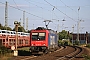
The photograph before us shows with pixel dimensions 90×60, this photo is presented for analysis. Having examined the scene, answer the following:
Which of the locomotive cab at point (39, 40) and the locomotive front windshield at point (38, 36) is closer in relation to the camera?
the locomotive cab at point (39, 40)

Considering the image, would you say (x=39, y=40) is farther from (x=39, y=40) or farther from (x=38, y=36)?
(x=38, y=36)

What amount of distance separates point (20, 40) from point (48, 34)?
1324 centimetres

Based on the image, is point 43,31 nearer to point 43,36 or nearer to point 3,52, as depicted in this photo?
point 43,36

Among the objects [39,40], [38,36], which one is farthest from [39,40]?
[38,36]

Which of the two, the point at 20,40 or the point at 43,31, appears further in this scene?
the point at 20,40

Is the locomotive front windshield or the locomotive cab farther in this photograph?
the locomotive front windshield

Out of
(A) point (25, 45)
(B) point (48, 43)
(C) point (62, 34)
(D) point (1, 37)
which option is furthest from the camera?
(C) point (62, 34)

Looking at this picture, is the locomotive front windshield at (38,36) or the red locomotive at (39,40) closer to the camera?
the red locomotive at (39,40)

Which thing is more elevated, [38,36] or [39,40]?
[38,36]

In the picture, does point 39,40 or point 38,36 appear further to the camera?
point 38,36

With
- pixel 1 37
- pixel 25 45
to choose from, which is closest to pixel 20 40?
pixel 25 45

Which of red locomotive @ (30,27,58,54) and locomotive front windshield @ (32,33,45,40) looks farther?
locomotive front windshield @ (32,33,45,40)

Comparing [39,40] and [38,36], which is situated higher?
[38,36]

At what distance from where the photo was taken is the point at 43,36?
2959cm
